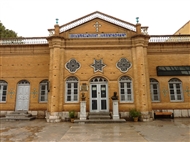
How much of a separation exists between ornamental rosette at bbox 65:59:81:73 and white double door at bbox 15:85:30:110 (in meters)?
3.77

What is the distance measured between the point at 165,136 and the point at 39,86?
373 inches

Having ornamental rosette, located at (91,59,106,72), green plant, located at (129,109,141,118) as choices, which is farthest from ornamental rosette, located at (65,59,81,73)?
green plant, located at (129,109,141,118)

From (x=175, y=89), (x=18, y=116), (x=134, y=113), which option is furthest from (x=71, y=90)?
(x=175, y=89)

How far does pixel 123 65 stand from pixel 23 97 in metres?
8.10

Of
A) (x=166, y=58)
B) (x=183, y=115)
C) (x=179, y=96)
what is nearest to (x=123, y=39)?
(x=166, y=58)

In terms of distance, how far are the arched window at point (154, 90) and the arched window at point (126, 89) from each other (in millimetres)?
2127

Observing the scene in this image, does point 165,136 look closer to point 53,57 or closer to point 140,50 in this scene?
point 140,50

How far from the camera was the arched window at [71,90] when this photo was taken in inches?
441

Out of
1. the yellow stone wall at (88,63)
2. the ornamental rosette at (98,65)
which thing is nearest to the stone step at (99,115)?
the yellow stone wall at (88,63)

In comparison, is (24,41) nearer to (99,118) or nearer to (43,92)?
(43,92)

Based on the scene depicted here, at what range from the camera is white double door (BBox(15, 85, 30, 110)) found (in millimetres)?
12258

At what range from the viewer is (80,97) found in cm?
1116

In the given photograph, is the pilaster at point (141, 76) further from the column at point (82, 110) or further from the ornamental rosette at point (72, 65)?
the ornamental rosette at point (72, 65)

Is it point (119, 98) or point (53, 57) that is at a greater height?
point (53, 57)
